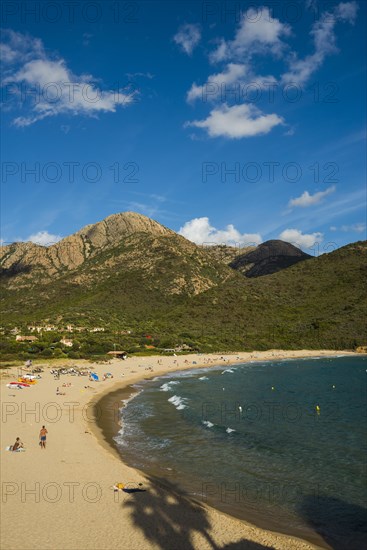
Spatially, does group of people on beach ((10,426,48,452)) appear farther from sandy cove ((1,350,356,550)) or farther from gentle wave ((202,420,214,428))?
gentle wave ((202,420,214,428))

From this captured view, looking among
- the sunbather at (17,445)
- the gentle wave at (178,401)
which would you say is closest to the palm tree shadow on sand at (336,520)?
the sunbather at (17,445)

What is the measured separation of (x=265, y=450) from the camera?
84.6 feet

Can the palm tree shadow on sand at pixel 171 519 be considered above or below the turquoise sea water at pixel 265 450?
above

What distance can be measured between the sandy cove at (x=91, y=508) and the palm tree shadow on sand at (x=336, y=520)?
3.29 ft

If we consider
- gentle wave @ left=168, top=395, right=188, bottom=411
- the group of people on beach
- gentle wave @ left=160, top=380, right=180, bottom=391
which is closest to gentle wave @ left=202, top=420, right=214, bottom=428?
gentle wave @ left=168, top=395, right=188, bottom=411

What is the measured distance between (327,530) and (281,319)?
10680 cm

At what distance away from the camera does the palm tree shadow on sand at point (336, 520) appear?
1502 cm

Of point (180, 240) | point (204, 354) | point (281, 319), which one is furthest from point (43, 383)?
point (180, 240)

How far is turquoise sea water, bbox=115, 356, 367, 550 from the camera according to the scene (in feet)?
56.8

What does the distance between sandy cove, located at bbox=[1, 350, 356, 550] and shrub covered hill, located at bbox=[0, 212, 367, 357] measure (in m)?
56.3

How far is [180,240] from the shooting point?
597 ft

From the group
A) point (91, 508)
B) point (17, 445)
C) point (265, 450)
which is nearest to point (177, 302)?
point (265, 450)

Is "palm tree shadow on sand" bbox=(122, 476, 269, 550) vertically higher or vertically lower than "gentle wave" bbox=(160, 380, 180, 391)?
higher

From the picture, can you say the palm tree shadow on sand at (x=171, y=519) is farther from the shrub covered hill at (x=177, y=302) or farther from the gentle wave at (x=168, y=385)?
the shrub covered hill at (x=177, y=302)
